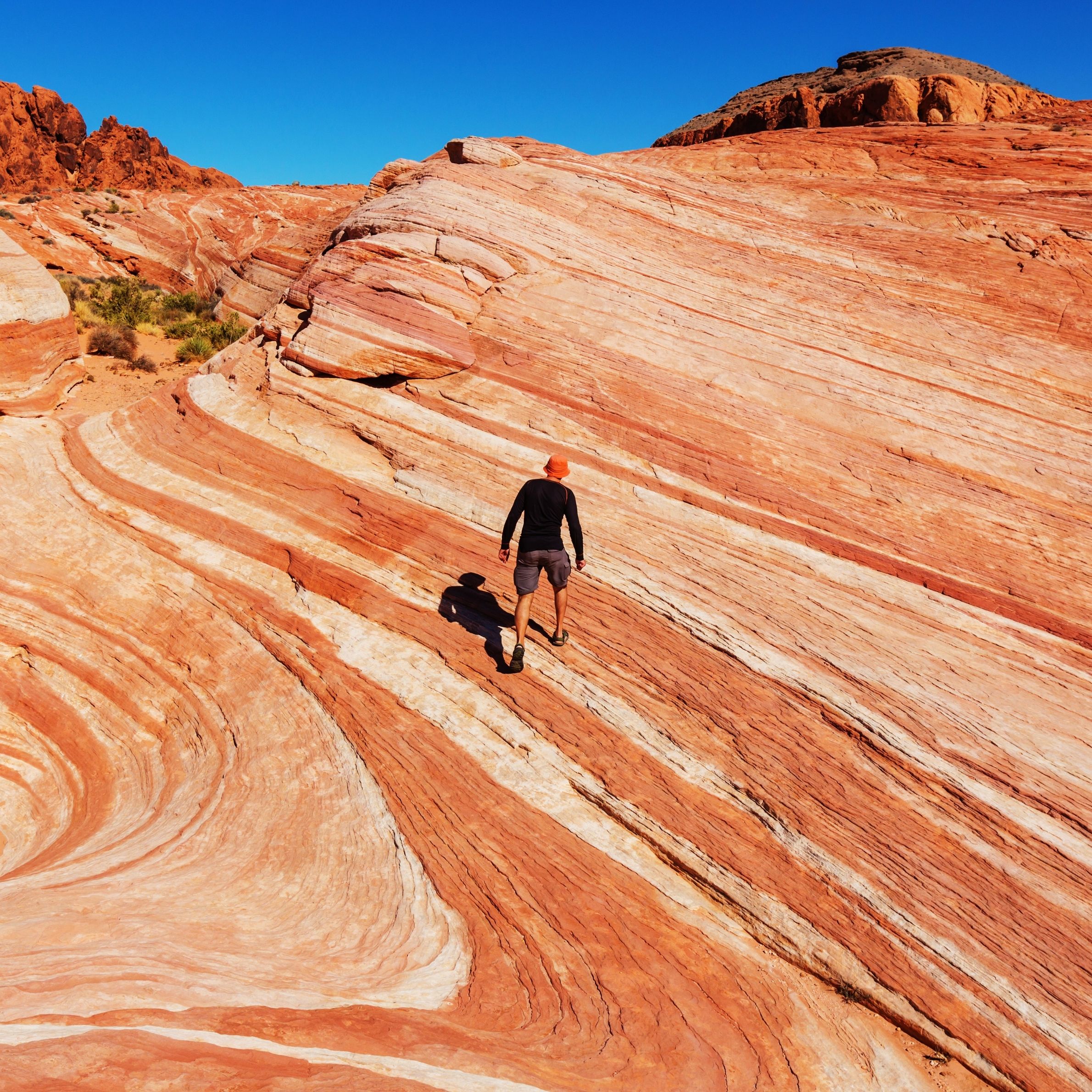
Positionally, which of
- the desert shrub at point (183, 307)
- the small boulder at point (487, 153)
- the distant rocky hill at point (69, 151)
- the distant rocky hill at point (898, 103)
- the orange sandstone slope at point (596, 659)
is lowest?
the orange sandstone slope at point (596, 659)

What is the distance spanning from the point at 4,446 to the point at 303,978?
867 cm

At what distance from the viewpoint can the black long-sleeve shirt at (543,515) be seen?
20.2 feet

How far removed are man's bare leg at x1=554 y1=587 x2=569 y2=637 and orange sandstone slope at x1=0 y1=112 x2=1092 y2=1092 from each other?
234 mm

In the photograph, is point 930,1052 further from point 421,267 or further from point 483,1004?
point 421,267

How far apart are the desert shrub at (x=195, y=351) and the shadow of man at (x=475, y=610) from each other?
13.9 metres

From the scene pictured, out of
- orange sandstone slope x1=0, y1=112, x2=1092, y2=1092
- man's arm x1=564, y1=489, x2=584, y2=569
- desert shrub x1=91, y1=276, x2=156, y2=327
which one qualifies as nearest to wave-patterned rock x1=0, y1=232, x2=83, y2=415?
orange sandstone slope x1=0, y1=112, x2=1092, y2=1092

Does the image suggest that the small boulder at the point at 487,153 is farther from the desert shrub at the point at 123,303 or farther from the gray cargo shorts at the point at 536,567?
the desert shrub at the point at 123,303

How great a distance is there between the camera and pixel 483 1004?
Answer: 12.5ft

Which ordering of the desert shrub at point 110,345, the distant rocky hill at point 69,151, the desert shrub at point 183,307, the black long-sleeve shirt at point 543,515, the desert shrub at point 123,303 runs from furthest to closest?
the distant rocky hill at point 69,151 < the desert shrub at point 183,307 < the desert shrub at point 123,303 < the desert shrub at point 110,345 < the black long-sleeve shirt at point 543,515

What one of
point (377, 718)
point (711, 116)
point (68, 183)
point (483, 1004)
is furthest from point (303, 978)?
point (68, 183)

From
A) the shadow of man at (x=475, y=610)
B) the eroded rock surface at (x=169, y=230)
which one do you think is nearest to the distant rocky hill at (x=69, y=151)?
the eroded rock surface at (x=169, y=230)

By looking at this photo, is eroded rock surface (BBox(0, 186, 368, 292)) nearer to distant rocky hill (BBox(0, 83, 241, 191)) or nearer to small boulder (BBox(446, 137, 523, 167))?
small boulder (BBox(446, 137, 523, 167))

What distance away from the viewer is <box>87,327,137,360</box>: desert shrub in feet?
54.5

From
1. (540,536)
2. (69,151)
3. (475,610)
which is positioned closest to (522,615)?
(540,536)
